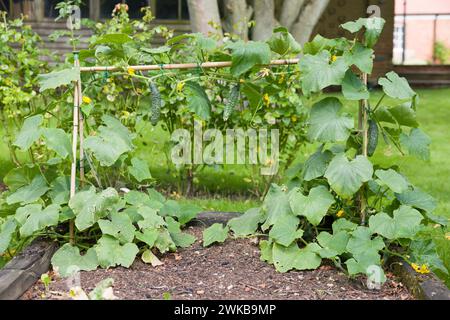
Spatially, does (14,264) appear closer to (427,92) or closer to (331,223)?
(331,223)

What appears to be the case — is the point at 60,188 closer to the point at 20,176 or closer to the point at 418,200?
the point at 20,176

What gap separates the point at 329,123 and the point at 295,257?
750mm

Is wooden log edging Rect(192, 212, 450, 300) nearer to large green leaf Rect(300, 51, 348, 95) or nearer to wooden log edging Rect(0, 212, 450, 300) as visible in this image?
wooden log edging Rect(0, 212, 450, 300)

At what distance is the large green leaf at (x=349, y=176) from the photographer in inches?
142

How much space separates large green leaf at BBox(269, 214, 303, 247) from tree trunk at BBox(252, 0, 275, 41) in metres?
4.65

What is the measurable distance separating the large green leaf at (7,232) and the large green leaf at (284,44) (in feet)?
5.85

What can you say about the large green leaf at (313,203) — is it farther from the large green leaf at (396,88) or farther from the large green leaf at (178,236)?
the large green leaf at (178,236)

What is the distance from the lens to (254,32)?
8.34 m

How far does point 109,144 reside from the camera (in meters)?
3.79

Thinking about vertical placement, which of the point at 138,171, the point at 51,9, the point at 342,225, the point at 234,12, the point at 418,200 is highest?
the point at 51,9

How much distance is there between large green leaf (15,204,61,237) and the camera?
3730 millimetres

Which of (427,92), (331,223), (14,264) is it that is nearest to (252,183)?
(331,223)

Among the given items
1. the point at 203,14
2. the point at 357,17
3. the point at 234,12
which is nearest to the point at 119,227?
the point at 203,14

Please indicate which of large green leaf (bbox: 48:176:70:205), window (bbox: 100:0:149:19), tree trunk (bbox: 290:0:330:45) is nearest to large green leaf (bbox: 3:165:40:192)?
large green leaf (bbox: 48:176:70:205)
